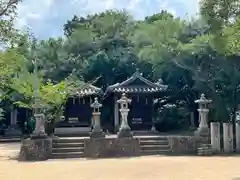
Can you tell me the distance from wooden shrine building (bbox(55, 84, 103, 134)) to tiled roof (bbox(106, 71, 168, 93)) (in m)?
1.51

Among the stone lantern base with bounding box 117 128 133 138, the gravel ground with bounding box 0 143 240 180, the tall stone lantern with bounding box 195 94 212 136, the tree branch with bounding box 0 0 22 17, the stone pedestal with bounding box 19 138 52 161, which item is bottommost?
the gravel ground with bounding box 0 143 240 180

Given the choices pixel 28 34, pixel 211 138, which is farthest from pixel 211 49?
pixel 28 34

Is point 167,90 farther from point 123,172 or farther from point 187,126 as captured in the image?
point 123,172

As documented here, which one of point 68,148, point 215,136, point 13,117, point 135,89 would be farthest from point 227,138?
point 13,117

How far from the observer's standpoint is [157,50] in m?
25.7

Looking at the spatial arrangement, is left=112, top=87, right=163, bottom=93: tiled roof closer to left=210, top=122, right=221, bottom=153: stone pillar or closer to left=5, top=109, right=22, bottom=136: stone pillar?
left=5, top=109, right=22, bottom=136: stone pillar

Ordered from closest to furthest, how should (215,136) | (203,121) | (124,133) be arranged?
(215,136)
(124,133)
(203,121)

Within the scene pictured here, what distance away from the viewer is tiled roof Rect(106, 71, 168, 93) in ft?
97.3

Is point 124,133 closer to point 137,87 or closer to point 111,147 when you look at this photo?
point 111,147

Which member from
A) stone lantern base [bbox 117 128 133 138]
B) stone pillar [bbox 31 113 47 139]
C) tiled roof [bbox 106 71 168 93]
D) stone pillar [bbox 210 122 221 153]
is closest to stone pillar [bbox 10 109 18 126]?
tiled roof [bbox 106 71 168 93]

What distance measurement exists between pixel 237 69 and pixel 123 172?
1180 cm

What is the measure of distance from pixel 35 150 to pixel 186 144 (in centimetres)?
715

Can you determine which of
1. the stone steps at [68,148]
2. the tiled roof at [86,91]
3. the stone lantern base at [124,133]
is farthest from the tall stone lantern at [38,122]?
the tiled roof at [86,91]

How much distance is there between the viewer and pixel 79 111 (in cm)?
3195
